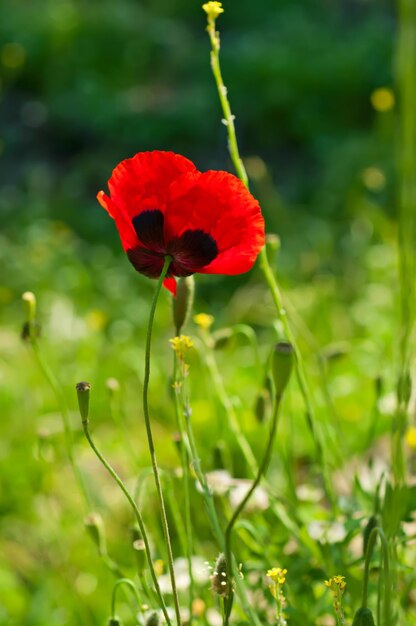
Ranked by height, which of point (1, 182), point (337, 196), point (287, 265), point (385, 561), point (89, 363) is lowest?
point (385, 561)

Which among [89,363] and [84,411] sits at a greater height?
[89,363]

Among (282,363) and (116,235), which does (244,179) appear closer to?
(282,363)

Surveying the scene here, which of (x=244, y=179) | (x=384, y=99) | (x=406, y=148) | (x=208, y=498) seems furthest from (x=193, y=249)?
(x=384, y=99)

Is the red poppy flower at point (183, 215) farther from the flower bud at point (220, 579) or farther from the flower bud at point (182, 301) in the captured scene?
the flower bud at point (220, 579)

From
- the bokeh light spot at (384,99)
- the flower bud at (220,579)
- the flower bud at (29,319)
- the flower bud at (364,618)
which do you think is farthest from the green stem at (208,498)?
the bokeh light spot at (384,99)

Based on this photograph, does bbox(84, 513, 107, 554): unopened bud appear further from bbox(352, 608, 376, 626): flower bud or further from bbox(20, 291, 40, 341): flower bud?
bbox(352, 608, 376, 626): flower bud

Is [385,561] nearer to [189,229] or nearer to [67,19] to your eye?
[189,229]

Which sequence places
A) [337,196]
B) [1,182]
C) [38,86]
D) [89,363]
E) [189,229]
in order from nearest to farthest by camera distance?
1. [189,229]
2. [89,363]
3. [337,196]
4. [1,182]
5. [38,86]

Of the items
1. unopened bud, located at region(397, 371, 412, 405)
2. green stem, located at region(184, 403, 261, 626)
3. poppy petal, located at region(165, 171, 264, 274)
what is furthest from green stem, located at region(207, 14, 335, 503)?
unopened bud, located at region(397, 371, 412, 405)

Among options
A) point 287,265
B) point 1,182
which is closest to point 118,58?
point 1,182
